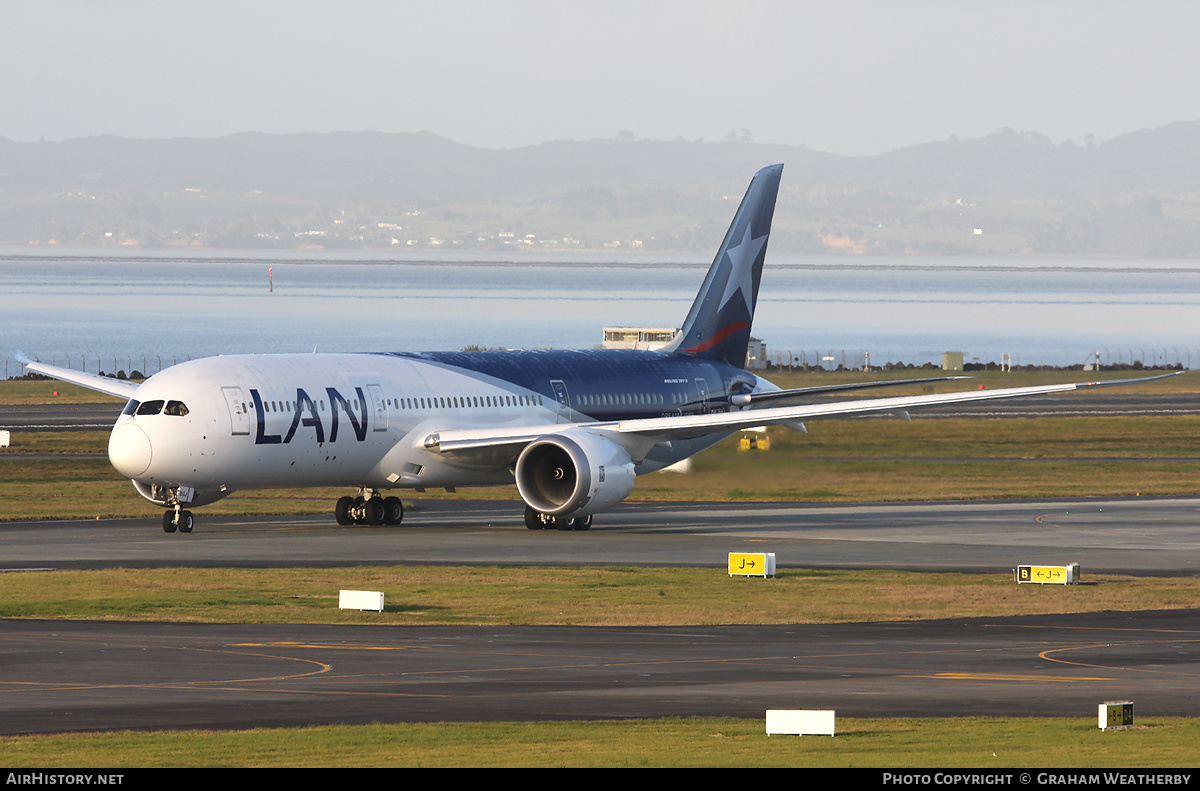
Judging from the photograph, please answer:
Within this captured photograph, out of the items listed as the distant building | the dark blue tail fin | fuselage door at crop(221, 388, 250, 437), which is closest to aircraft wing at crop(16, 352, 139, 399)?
fuselage door at crop(221, 388, 250, 437)

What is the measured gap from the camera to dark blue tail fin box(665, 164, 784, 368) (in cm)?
6450

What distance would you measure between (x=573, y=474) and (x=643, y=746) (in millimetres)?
32852

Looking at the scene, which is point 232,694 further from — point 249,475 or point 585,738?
point 249,475

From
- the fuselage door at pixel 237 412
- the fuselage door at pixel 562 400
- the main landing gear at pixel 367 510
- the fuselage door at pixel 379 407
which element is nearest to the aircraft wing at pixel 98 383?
the main landing gear at pixel 367 510

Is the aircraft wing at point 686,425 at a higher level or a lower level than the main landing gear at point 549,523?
higher

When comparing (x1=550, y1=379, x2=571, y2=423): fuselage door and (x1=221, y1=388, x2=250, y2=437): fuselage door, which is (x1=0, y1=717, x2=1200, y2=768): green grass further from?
(x1=550, y1=379, x2=571, y2=423): fuselage door

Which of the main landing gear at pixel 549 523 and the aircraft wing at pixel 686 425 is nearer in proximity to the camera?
the aircraft wing at pixel 686 425

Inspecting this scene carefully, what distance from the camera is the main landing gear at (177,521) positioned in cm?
5166

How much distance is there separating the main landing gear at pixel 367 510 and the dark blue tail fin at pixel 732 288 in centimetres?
1373

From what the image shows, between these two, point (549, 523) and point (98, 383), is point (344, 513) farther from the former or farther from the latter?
point (98, 383)

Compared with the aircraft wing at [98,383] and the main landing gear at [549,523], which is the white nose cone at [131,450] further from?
the main landing gear at [549,523]

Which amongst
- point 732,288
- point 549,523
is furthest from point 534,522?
point 732,288

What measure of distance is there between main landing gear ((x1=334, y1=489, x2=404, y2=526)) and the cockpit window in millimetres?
8273

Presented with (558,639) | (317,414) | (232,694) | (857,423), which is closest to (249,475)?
(317,414)
